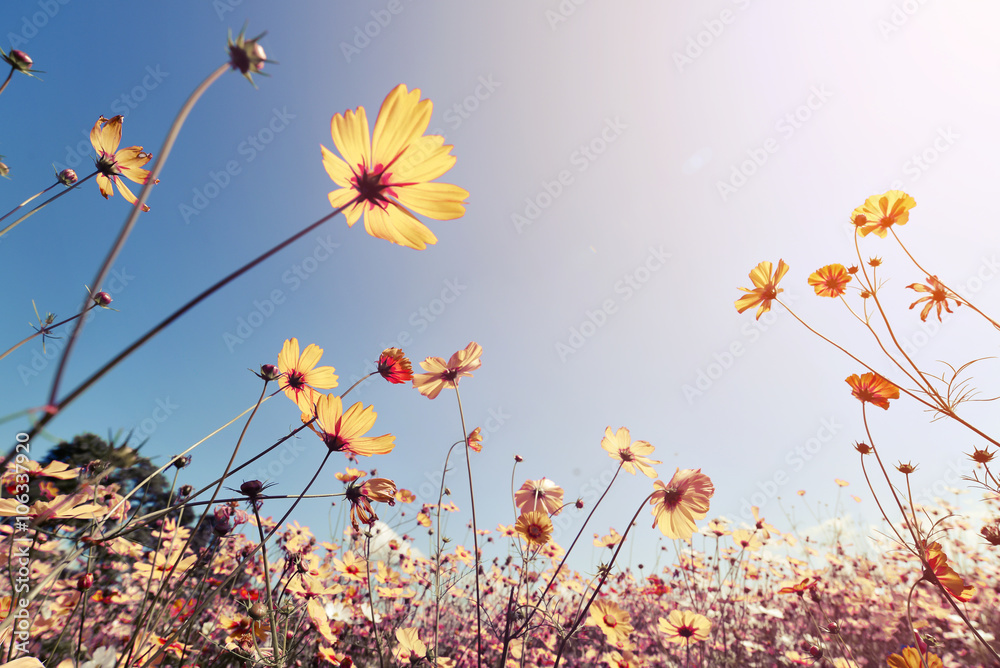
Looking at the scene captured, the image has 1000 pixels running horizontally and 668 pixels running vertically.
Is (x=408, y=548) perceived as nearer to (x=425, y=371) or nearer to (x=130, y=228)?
(x=425, y=371)

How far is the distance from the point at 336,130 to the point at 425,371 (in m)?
1.17

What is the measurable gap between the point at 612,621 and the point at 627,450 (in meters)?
0.68

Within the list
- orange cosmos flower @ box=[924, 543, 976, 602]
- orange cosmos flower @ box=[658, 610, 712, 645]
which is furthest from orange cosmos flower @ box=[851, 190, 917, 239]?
orange cosmos flower @ box=[658, 610, 712, 645]

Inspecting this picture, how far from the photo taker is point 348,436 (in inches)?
37.7

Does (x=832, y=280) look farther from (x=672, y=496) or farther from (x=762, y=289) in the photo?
(x=672, y=496)

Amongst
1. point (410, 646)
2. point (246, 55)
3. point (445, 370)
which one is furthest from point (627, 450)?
point (246, 55)

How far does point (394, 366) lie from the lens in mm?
1258

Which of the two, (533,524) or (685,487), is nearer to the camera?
(685,487)

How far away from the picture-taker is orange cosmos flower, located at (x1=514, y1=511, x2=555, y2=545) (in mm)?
1527

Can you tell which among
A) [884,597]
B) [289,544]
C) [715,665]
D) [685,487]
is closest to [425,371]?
[685,487]

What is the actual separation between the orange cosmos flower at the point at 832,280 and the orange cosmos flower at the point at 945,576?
2.64 ft

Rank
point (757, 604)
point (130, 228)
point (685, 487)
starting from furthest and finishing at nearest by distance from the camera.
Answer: point (757, 604) → point (685, 487) → point (130, 228)

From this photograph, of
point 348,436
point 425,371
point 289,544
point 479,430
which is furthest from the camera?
point 289,544

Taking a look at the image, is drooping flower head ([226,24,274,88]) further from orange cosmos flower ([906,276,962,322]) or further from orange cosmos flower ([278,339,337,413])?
orange cosmos flower ([906,276,962,322])
